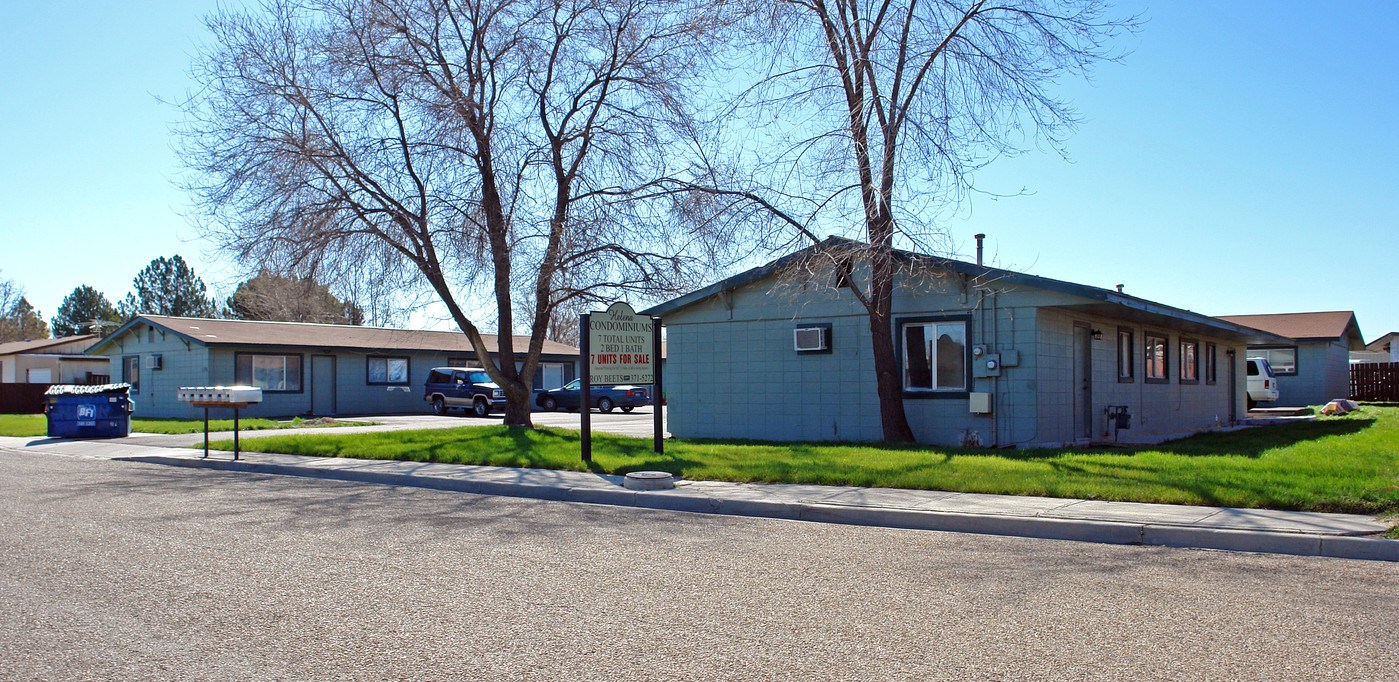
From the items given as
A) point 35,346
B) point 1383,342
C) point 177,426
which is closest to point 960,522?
point 177,426

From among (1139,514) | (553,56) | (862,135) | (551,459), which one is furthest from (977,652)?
(553,56)

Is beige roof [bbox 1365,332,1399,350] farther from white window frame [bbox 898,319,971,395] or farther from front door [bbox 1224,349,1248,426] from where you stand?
white window frame [bbox 898,319,971,395]

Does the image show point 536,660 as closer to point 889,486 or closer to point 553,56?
point 889,486

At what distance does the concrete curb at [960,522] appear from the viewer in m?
7.30

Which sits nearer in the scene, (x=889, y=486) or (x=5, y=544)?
(x=5, y=544)

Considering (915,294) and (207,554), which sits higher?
(915,294)

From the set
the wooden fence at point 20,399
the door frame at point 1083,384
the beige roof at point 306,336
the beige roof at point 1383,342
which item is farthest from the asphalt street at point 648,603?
the beige roof at point 1383,342

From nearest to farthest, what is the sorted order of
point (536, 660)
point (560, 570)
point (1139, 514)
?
point (536, 660) → point (560, 570) → point (1139, 514)

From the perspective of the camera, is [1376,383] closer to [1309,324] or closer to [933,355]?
[1309,324]

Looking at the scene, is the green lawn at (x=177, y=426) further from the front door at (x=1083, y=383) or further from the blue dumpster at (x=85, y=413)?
the front door at (x=1083, y=383)

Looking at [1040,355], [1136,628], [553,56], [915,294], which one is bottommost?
[1136,628]

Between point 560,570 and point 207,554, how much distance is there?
2.72 metres

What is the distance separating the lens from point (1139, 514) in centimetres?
849

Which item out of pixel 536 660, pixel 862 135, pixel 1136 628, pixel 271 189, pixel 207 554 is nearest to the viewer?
pixel 536 660
